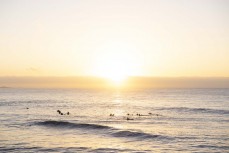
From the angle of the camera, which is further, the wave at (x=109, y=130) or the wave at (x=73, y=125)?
the wave at (x=73, y=125)

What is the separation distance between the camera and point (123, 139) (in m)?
37.7

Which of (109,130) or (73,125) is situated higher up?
(73,125)

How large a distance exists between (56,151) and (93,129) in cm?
1603

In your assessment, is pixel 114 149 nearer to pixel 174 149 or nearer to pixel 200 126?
pixel 174 149

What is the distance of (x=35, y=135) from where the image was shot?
1543 inches

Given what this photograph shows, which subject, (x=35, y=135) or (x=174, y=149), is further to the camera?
(x=35, y=135)

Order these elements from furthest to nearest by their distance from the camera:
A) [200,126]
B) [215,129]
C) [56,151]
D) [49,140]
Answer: [200,126]
[215,129]
[49,140]
[56,151]

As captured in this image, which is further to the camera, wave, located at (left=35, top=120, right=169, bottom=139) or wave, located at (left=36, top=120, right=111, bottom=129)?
wave, located at (left=36, top=120, right=111, bottom=129)

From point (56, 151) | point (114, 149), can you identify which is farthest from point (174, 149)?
point (56, 151)

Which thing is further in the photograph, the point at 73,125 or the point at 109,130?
the point at 73,125

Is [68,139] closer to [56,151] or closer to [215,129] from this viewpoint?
[56,151]

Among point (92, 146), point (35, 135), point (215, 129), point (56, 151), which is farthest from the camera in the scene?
point (215, 129)

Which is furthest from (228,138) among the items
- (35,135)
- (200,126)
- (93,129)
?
(35,135)

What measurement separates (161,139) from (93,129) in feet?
41.6
